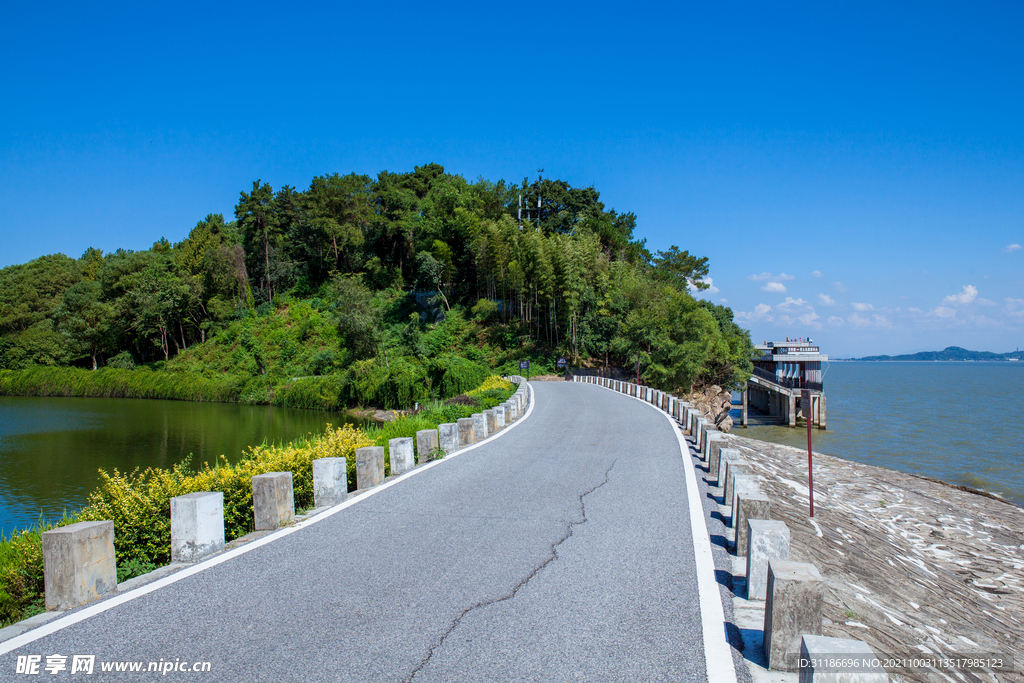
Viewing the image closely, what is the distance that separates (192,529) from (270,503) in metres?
0.98

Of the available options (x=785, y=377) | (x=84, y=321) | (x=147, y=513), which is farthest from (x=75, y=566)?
(x=84, y=321)

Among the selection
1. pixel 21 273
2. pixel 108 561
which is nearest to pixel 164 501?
pixel 108 561

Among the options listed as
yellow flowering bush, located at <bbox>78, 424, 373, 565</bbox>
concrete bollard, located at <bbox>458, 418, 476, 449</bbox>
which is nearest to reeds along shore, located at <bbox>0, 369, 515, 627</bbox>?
yellow flowering bush, located at <bbox>78, 424, 373, 565</bbox>

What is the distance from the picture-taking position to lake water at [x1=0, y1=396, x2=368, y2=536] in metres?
19.8

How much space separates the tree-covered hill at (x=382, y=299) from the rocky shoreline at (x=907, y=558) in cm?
2776

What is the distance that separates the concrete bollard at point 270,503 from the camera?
650 centimetres

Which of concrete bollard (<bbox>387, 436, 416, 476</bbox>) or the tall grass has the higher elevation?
concrete bollard (<bbox>387, 436, 416, 476</bbox>)

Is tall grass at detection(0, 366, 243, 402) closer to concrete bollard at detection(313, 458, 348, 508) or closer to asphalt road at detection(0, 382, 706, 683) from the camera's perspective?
concrete bollard at detection(313, 458, 348, 508)

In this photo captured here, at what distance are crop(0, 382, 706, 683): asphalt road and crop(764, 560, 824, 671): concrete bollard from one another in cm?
50

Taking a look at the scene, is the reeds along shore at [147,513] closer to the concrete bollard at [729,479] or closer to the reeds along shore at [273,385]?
the concrete bollard at [729,479]

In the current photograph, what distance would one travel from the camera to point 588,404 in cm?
2297

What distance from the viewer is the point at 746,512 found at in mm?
5973

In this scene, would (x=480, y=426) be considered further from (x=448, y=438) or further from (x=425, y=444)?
(x=425, y=444)

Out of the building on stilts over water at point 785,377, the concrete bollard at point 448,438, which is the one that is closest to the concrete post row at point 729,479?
the concrete bollard at point 448,438
